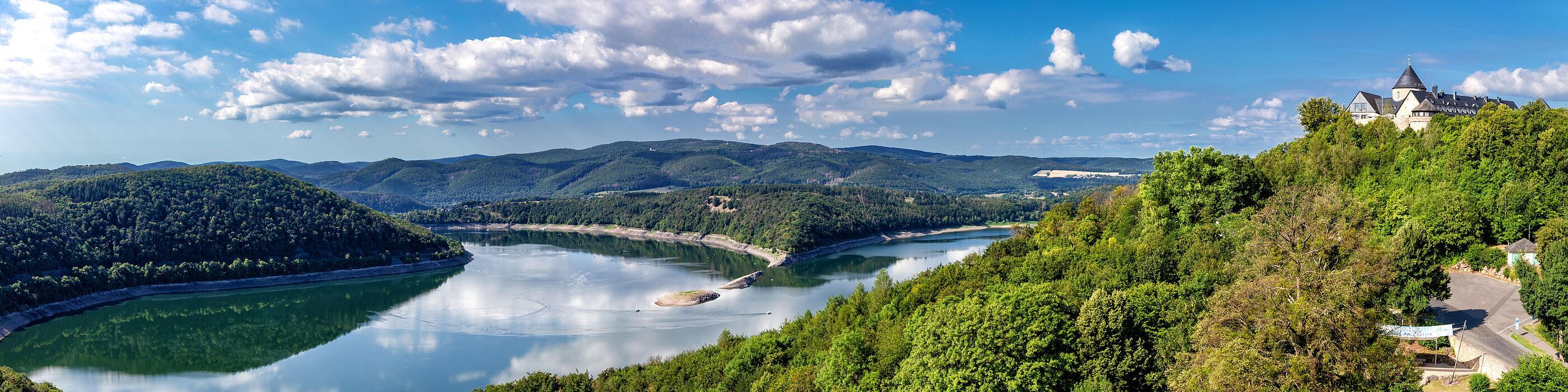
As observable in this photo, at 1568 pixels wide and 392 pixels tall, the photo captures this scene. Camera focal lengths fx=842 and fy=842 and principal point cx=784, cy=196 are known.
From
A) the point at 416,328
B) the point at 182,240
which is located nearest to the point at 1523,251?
the point at 416,328

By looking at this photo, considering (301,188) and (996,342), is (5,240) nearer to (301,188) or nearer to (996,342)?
(301,188)

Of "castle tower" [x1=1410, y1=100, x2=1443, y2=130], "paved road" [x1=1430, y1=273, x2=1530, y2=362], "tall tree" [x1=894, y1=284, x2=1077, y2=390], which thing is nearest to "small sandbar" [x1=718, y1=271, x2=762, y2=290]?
"castle tower" [x1=1410, y1=100, x2=1443, y2=130]

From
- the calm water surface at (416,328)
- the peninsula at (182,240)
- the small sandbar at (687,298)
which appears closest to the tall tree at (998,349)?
the calm water surface at (416,328)

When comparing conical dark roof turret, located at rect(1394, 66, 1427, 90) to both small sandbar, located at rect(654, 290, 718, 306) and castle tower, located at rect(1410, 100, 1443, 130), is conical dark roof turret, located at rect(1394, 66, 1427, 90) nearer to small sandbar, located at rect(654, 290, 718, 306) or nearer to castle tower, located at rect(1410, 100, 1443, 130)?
castle tower, located at rect(1410, 100, 1443, 130)

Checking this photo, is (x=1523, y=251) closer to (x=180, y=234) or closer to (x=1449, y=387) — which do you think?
(x=1449, y=387)

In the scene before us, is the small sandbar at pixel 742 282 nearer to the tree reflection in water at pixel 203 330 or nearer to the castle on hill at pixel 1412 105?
the tree reflection in water at pixel 203 330

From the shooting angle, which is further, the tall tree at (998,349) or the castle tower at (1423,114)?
the castle tower at (1423,114)

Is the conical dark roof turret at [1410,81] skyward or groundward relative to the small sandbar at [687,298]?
skyward

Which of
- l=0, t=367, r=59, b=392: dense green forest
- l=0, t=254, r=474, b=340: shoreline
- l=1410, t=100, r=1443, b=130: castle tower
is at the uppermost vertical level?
l=1410, t=100, r=1443, b=130: castle tower
